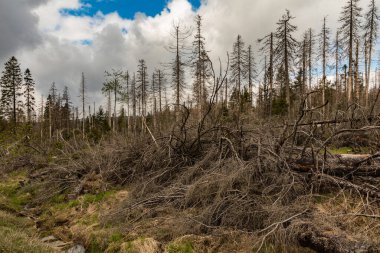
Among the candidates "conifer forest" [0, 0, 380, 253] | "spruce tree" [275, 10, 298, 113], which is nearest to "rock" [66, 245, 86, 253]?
"conifer forest" [0, 0, 380, 253]

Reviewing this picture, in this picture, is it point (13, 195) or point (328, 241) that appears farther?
point (13, 195)

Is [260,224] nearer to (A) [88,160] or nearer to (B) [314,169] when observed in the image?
(B) [314,169]

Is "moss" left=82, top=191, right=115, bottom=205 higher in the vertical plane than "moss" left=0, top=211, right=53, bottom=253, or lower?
higher

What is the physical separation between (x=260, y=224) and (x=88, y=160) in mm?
6966

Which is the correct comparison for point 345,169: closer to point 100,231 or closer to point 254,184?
point 254,184

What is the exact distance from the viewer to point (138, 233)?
5.63 meters

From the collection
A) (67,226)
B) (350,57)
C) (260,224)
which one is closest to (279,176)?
(260,224)

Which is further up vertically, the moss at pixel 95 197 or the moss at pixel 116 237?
the moss at pixel 95 197

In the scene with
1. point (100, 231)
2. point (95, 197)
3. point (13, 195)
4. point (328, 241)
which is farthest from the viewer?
point (13, 195)

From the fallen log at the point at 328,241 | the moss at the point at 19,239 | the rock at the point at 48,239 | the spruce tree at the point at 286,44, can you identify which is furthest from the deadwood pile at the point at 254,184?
the spruce tree at the point at 286,44

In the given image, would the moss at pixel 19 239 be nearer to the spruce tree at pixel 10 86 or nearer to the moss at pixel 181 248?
the moss at pixel 181 248

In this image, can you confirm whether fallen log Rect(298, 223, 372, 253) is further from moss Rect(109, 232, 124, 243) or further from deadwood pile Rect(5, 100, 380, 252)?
moss Rect(109, 232, 124, 243)

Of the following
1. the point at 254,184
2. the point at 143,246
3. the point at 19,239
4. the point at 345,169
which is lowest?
the point at 19,239

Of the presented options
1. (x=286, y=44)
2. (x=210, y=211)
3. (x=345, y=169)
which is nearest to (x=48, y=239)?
(x=210, y=211)
